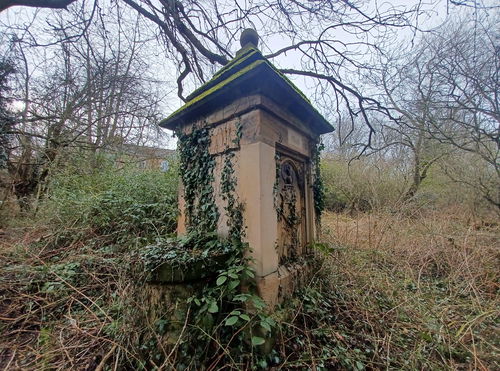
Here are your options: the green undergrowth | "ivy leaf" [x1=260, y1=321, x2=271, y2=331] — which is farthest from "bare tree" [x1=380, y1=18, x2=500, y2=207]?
"ivy leaf" [x1=260, y1=321, x2=271, y2=331]

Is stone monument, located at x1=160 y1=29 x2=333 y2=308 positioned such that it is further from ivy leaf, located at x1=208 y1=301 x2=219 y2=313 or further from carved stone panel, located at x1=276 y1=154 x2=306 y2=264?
ivy leaf, located at x1=208 y1=301 x2=219 y2=313

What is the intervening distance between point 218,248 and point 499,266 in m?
4.89

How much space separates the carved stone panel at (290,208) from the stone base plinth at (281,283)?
14cm

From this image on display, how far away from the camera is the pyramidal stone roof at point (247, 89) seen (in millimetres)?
2064

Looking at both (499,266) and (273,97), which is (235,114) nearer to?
(273,97)

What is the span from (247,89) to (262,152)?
70 cm

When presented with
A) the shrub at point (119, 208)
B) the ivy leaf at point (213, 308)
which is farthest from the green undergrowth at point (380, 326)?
the shrub at point (119, 208)

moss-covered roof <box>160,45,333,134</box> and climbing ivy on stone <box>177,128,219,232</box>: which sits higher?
moss-covered roof <box>160,45,333,134</box>

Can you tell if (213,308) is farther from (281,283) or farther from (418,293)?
(418,293)

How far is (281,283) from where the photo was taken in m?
2.23

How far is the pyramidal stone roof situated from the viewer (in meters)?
2.06

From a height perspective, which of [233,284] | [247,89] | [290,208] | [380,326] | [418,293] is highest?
[247,89]

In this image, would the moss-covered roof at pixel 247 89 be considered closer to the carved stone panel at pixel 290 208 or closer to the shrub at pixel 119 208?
the carved stone panel at pixel 290 208

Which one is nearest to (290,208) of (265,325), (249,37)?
(265,325)
